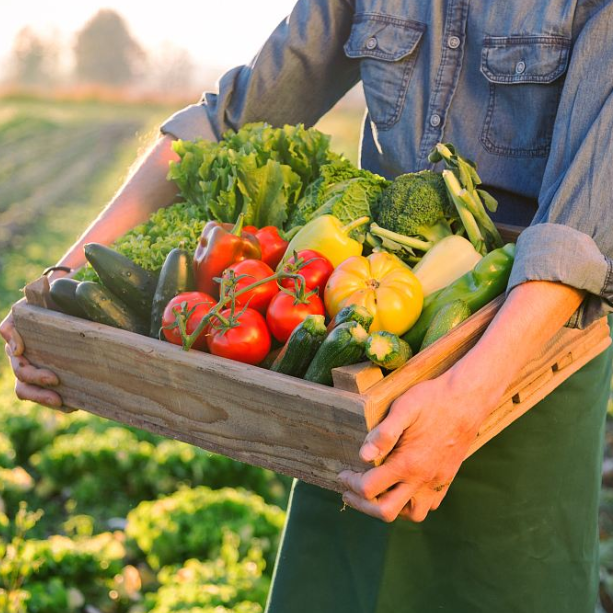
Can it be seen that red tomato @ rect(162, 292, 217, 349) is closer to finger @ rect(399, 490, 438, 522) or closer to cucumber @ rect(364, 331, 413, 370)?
cucumber @ rect(364, 331, 413, 370)

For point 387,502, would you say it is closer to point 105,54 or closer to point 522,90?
point 522,90

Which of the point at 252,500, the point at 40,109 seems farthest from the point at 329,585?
the point at 40,109

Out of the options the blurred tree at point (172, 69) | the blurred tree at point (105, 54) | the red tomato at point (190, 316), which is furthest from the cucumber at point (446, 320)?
the blurred tree at point (105, 54)

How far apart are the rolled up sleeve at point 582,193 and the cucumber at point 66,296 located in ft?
3.77

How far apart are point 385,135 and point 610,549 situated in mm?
2508

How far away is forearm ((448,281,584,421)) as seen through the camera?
77.4 inches

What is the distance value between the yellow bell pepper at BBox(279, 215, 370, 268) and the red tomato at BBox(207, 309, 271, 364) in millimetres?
309

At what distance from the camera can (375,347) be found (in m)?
1.90

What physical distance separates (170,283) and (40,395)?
1.70 ft

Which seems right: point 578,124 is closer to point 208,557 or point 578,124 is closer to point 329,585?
point 329,585

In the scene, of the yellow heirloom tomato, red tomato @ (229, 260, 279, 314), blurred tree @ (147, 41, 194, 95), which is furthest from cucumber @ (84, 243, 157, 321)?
Result: blurred tree @ (147, 41, 194, 95)

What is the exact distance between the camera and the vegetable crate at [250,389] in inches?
75.2

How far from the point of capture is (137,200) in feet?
9.73

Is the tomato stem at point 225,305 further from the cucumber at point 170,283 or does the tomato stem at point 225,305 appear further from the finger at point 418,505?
the finger at point 418,505
